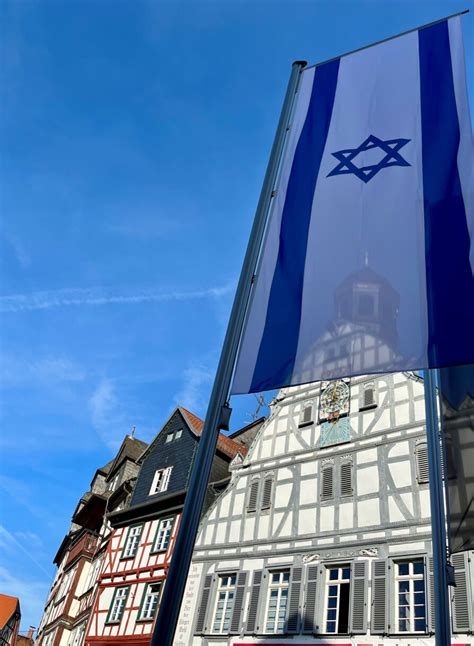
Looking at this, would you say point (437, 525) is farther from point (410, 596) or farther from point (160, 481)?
point (160, 481)

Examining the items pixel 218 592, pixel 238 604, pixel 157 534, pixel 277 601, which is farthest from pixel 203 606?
pixel 157 534

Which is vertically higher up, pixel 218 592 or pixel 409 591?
pixel 218 592

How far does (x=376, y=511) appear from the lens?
15555mm

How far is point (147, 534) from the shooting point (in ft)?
72.9

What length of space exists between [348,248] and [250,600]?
13655 millimetres

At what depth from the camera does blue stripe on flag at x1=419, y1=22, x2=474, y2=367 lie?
474 centimetres

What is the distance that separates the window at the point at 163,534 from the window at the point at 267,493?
468cm

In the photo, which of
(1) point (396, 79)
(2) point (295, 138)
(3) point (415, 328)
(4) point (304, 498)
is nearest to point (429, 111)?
(1) point (396, 79)

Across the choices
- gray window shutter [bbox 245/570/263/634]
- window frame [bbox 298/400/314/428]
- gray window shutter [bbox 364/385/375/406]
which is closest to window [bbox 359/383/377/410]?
gray window shutter [bbox 364/385/375/406]

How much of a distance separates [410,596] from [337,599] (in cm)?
202

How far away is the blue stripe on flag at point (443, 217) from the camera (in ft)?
15.6

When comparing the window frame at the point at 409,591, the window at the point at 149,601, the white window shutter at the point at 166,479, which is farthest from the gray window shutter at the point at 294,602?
the white window shutter at the point at 166,479

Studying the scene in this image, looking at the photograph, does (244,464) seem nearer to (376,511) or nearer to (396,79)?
(376,511)

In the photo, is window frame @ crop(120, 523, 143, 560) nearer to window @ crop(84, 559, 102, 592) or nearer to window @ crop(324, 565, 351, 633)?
window @ crop(84, 559, 102, 592)
